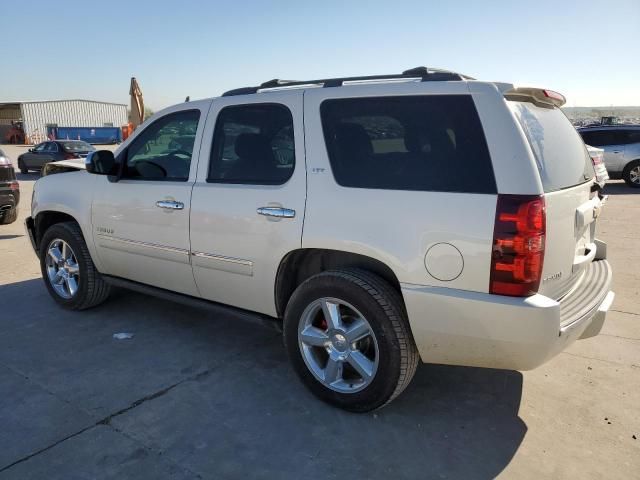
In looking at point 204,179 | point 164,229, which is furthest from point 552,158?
point 164,229

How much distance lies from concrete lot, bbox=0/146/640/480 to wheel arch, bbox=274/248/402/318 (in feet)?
2.10

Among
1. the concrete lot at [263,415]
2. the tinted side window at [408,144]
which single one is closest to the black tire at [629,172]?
the concrete lot at [263,415]

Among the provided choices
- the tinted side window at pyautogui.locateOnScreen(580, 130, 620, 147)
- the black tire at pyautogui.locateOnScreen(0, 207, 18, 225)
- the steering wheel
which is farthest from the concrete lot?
the tinted side window at pyautogui.locateOnScreen(580, 130, 620, 147)

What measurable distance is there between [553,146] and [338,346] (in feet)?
5.62

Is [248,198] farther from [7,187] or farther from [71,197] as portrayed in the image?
[7,187]

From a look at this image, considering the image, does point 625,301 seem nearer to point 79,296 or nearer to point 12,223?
point 79,296

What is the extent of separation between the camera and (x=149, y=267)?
4.14 meters

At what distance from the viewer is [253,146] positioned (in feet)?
11.7

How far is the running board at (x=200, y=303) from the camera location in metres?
3.54

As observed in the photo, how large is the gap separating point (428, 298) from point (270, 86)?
1.97 meters

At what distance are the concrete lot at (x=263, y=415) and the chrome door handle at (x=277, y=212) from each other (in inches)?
45.5

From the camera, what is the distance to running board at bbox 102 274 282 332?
3.54m

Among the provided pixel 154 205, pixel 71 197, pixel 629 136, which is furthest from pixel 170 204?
pixel 629 136

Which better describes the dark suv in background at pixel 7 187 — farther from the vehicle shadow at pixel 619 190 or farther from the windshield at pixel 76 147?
the vehicle shadow at pixel 619 190
